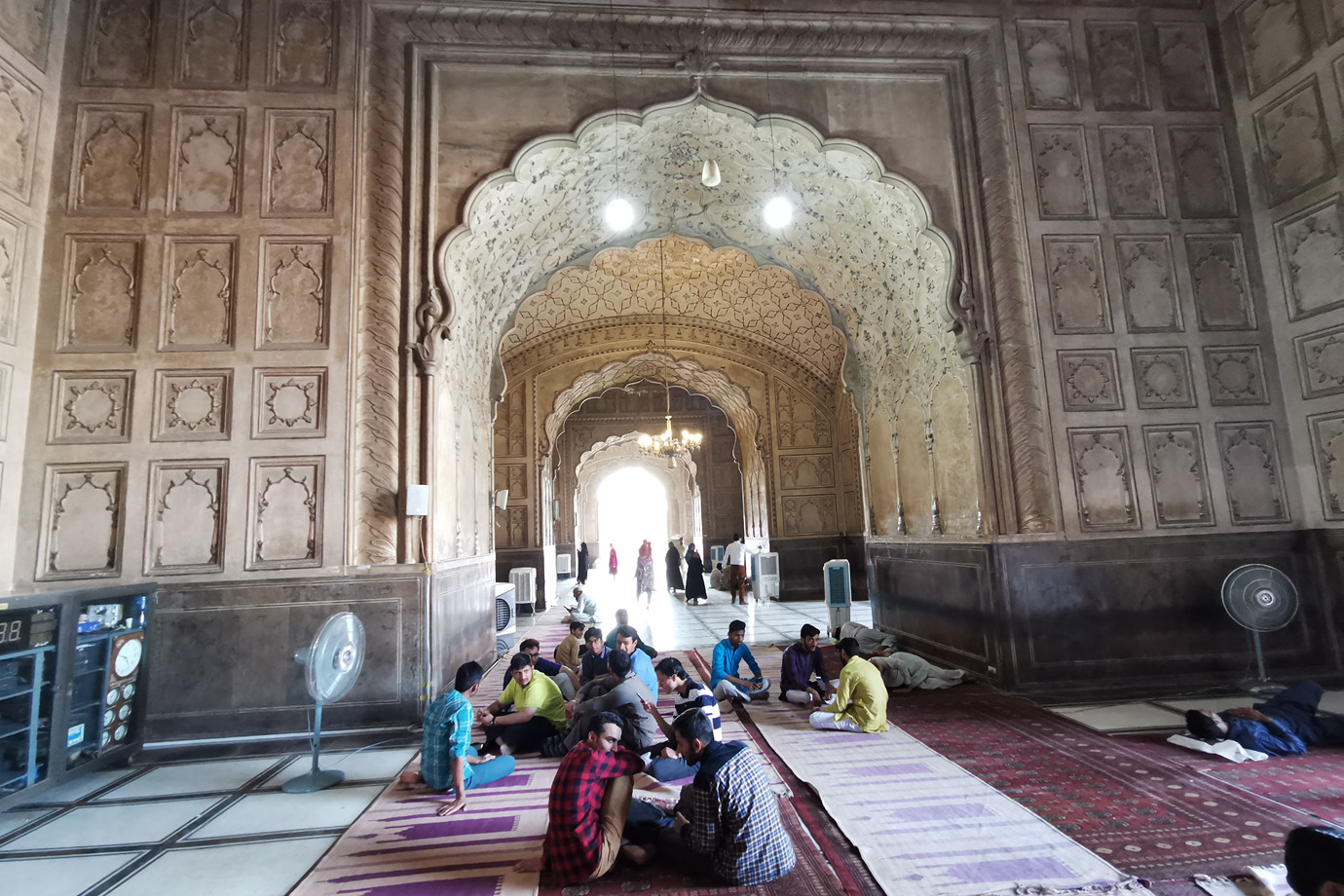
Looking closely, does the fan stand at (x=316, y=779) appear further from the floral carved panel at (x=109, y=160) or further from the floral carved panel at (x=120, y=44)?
the floral carved panel at (x=120, y=44)

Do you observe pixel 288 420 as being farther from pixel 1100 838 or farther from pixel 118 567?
pixel 1100 838

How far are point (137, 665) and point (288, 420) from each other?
6.37 feet

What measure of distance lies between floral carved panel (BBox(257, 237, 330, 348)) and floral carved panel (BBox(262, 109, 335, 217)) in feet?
0.95

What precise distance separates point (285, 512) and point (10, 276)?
2503mm

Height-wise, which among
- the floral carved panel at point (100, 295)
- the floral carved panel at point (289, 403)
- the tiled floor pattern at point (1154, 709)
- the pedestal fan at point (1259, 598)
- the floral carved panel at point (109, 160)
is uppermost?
the floral carved panel at point (109, 160)

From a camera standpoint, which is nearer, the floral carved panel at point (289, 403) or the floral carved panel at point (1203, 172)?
the floral carved panel at point (289, 403)

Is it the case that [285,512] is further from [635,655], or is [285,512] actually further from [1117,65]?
[1117,65]

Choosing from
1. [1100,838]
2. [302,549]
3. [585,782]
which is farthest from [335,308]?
[1100,838]

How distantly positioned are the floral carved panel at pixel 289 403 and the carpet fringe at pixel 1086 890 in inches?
200

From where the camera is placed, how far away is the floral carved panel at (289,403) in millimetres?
5297

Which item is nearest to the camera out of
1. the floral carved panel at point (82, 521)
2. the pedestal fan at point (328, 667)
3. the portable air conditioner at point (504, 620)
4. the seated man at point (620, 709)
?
the pedestal fan at point (328, 667)

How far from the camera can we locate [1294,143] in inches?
237

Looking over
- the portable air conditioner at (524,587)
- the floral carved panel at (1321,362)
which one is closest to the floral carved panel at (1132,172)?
the floral carved panel at (1321,362)

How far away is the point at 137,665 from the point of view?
16.0 feet
